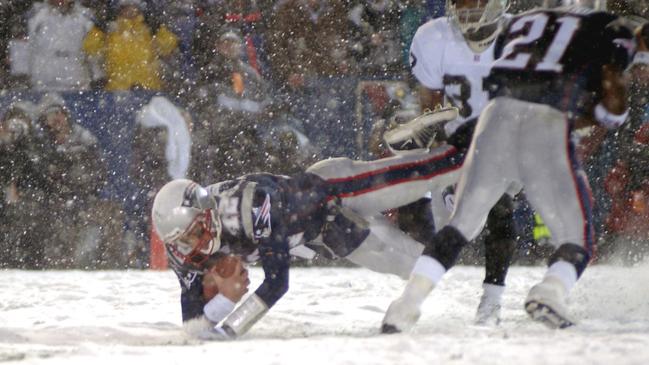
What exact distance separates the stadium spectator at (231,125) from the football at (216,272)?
7.88ft

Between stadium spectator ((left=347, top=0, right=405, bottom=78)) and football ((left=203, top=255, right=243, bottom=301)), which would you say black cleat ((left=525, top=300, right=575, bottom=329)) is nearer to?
football ((left=203, top=255, right=243, bottom=301))

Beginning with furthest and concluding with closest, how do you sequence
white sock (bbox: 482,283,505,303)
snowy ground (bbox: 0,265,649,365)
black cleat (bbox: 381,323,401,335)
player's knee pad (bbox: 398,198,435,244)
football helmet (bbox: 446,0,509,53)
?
player's knee pad (bbox: 398,198,435,244), white sock (bbox: 482,283,505,303), football helmet (bbox: 446,0,509,53), black cleat (bbox: 381,323,401,335), snowy ground (bbox: 0,265,649,365)

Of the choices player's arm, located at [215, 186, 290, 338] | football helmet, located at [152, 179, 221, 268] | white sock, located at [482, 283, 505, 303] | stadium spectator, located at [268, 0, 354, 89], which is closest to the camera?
player's arm, located at [215, 186, 290, 338]

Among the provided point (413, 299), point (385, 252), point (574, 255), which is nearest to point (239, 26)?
point (385, 252)

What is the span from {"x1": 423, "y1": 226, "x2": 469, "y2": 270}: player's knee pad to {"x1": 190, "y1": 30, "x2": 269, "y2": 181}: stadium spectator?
2883 millimetres

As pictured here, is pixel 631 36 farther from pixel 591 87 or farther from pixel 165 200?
pixel 165 200

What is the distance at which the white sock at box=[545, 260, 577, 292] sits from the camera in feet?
11.3

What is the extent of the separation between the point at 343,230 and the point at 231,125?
2.33m

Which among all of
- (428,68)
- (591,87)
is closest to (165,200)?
(428,68)

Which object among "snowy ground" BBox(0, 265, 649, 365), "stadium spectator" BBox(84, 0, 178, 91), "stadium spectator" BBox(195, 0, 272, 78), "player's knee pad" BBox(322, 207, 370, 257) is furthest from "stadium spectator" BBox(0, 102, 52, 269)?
"player's knee pad" BBox(322, 207, 370, 257)

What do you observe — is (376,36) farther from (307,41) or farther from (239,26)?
(239,26)

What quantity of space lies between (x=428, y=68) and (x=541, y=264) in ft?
8.00

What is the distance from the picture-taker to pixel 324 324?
437 centimetres

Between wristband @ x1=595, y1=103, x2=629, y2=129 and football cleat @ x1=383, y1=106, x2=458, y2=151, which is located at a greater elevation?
wristband @ x1=595, y1=103, x2=629, y2=129
